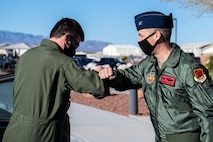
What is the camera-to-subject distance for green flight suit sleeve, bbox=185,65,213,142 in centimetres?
285

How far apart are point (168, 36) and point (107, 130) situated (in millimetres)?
5769

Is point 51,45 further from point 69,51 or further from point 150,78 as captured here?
point 150,78

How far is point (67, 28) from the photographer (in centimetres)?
316

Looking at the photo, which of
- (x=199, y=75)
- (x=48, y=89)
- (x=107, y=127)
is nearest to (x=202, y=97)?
(x=199, y=75)

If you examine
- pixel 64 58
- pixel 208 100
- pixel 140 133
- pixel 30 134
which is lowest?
pixel 140 133

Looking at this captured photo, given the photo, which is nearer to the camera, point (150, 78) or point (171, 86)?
point (171, 86)

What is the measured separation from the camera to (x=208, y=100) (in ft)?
9.36

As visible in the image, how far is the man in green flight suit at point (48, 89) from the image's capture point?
117 inches

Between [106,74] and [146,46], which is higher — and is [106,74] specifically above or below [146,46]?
below

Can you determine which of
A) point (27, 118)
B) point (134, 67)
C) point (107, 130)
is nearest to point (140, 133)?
point (107, 130)

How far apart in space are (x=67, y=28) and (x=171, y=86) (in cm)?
79

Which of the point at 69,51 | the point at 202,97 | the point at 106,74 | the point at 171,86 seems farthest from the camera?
the point at 69,51

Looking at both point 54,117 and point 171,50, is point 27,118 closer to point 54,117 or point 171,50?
point 54,117

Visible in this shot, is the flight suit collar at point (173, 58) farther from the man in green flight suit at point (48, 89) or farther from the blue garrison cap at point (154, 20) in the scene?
the man in green flight suit at point (48, 89)
